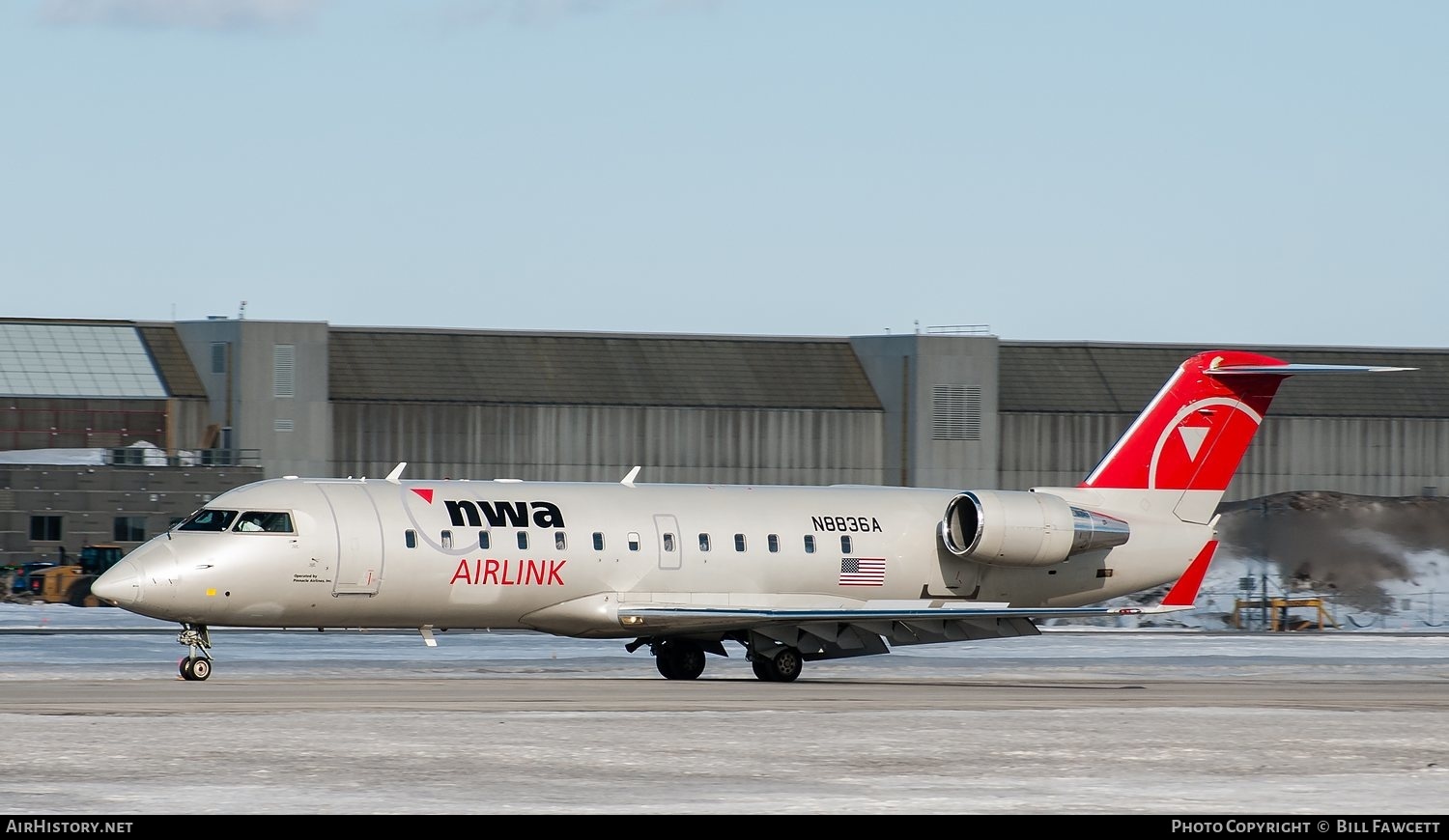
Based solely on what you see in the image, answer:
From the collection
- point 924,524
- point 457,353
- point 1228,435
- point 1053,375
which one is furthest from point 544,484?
point 1053,375

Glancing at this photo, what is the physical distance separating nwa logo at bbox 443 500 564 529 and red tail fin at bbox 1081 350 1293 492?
10424 mm

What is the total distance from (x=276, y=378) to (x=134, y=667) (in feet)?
122

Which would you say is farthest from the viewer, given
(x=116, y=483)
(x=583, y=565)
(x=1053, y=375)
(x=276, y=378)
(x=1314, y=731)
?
(x=1053, y=375)

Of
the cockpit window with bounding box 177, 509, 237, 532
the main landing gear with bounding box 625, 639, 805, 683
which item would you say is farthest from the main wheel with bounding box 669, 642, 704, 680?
the cockpit window with bounding box 177, 509, 237, 532

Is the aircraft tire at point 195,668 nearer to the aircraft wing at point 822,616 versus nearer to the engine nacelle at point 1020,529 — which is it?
the aircraft wing at point 822,616

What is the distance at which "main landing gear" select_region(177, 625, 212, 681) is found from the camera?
98.6 feet

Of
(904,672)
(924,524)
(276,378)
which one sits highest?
(276,378)

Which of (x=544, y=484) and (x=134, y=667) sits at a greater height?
(x=544, y=484)

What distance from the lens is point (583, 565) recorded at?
32.5 metres

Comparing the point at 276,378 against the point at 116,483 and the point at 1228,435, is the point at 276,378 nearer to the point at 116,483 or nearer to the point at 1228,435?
the point at 116,483

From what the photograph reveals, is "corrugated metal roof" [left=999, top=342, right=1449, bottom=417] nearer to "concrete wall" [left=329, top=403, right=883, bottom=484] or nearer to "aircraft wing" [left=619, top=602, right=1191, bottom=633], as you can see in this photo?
"concrete wall" [left=329, top=403, right=883, bottom=484]
